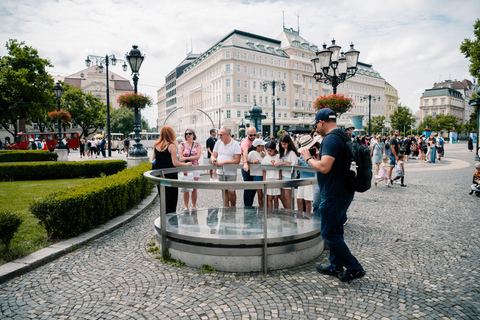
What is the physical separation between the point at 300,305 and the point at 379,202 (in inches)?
258

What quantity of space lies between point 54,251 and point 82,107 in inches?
2846

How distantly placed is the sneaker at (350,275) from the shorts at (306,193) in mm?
2315

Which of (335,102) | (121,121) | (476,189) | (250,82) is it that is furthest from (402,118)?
(121,121)

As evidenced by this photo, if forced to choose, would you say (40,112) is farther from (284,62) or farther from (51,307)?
(284,62)

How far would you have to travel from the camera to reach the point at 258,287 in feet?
12.3

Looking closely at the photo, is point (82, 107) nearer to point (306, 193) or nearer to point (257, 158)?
point (257, 158)

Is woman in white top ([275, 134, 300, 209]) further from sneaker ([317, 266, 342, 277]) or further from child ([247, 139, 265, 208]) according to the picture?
sneaker ([317, 266, 342, 277])

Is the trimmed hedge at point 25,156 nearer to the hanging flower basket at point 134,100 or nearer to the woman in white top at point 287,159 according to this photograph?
the hanging flower basket at point 134,100

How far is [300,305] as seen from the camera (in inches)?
Answer: 130

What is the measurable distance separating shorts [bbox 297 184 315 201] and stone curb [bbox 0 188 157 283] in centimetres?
383

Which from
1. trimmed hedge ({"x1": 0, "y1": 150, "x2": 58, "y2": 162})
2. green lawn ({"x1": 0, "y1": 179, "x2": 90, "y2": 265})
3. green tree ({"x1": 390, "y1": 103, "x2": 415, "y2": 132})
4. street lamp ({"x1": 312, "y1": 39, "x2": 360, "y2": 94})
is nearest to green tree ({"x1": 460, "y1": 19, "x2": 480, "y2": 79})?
street lamp ({"x1": 312, "y1": 39, "x2": 360, "y2": 94})

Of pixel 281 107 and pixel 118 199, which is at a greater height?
pixel 281 107

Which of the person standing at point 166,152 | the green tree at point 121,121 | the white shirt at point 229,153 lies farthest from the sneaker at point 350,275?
the green tree at point 121,121

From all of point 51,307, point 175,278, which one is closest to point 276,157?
point 175,278
